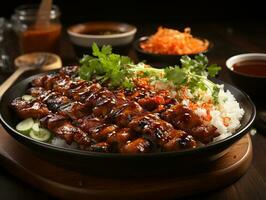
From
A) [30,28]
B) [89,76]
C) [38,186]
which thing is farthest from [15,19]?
[38,186]

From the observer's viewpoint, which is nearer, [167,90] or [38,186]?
[38,186]

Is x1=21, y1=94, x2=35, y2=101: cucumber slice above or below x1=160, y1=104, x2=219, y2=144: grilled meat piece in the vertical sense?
below

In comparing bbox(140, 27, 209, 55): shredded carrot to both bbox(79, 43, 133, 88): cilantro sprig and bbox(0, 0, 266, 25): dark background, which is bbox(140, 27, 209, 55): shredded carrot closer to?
bbox(79, 43, 133, 88): cilantro sprig

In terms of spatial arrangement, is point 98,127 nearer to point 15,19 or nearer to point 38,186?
point 38,186

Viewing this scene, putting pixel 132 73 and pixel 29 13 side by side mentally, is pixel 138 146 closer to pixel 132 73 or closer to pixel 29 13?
pixel 132 73

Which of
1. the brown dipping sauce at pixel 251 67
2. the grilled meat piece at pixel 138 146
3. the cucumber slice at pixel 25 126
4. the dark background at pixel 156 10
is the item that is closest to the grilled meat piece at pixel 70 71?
the cucumber slice at pixel 25 126

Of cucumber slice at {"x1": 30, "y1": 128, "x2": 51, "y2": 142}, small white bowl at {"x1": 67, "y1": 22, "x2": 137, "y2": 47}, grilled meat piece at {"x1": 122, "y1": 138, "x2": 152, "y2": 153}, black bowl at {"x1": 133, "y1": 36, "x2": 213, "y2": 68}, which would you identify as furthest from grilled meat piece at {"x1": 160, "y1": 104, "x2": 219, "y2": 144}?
small white bowl at {"x1": 67, "y1": 22, "x2": 137, "y2": 47}
